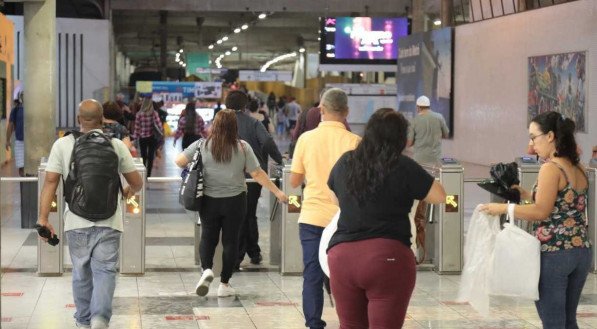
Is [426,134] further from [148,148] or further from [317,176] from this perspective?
[317,176]

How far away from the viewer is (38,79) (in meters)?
15.1

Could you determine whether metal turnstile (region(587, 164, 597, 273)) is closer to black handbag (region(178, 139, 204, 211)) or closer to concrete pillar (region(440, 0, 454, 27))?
black handbag (region(178, 139, 204, 211))

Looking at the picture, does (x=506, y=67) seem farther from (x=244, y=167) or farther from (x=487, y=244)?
(x=487, y=244)

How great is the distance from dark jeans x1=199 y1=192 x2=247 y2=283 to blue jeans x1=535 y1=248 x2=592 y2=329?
140 inches

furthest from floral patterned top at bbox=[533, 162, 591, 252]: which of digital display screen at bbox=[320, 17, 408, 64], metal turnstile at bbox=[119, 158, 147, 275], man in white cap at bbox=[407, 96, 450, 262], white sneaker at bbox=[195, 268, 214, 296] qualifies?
digital display screen at bbox=[320, 17, 408, 64]

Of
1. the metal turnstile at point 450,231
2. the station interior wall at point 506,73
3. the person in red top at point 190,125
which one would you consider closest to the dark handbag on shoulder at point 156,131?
the person in red top at point 190,125

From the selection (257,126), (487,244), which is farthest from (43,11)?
(487,244)

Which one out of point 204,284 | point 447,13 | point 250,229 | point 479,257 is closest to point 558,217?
point 479,257

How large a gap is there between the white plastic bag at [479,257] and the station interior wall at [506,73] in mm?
14620

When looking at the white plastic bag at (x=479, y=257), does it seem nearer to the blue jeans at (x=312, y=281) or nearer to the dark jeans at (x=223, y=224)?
the blue jeans at (x=312, y=281)

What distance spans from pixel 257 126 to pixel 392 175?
17.4ft

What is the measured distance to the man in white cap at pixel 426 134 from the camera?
48.9 feet

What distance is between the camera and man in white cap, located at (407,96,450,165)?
48.9 ft

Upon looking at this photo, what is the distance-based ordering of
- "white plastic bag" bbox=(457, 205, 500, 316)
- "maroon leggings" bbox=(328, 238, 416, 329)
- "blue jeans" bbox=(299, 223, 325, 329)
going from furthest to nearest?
"blue jeans" bbox=(299, 223, 325, 329) → "white plastic bag" bbox=(457, 205, 500, 316) → "maroon leggings" bbox=(328, 238, 416, 329)
